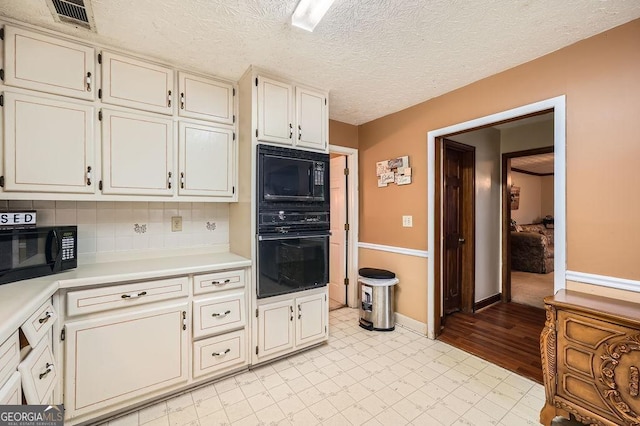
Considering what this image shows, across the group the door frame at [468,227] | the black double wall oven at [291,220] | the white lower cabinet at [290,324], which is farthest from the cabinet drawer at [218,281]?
the door frame at [468,227]

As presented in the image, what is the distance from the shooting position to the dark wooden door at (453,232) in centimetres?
336

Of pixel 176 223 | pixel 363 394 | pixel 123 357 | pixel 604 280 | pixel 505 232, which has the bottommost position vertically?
pixel 363 394

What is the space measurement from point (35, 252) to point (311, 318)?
1.99 m

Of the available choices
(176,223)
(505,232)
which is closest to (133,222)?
(176,223)

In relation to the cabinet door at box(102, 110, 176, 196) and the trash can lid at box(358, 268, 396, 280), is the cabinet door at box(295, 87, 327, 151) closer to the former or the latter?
the cabinet door at box(102, 110, 176, 196)

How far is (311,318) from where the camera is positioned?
8.26ft

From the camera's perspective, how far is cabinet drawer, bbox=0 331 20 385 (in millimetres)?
999

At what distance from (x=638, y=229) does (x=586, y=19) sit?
4.24 ft

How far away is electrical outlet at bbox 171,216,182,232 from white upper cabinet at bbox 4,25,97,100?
3.38 feet

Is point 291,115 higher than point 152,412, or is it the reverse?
point 291,115

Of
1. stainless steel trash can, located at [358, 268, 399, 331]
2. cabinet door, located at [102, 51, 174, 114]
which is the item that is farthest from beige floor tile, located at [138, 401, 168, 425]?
cabinet door, located at [102, 51, 174, 114]

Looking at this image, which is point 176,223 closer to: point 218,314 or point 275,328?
point 218,314

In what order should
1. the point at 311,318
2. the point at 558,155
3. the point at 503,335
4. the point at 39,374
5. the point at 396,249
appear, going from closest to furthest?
1. the point at 39,374
2. the point at 558,155
3. the point at 311,318
4. the point at 503,335
5. the point at 396,249

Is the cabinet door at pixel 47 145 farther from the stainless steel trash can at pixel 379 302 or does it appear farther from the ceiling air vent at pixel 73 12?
the stainless steel trash can at pixel 379 302
